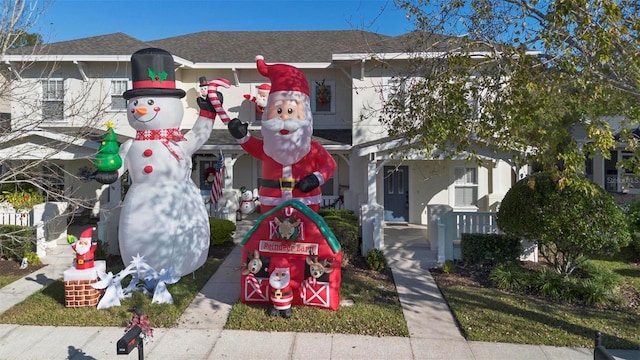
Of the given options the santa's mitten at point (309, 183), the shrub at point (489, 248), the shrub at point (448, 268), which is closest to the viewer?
the santa's mitten at point (309, 183)

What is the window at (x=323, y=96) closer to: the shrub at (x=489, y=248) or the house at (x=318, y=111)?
the house at (x=318, y=111)

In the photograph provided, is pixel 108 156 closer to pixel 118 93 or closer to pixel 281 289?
pixel 281 289

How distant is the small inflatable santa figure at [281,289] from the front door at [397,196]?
823 centimetres

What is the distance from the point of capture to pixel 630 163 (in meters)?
5.04

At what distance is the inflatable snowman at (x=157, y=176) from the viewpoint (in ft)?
24.9

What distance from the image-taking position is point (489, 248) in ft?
32.9

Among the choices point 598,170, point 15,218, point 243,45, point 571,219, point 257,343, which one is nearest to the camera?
point 257,343

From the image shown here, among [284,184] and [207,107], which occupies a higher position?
[207,107]

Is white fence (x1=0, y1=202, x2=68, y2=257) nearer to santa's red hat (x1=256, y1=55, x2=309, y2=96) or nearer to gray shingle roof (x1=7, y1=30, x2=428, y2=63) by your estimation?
gray shingle roof (x1=7, y1=30, x2=428, y2=63)

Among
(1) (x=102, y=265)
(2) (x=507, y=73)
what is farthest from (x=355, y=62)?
(1) (x=102, y=265)

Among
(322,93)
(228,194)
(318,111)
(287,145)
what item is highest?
(322,93)

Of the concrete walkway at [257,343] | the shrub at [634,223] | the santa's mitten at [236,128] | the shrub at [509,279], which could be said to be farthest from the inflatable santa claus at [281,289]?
the shrub at [634,223]

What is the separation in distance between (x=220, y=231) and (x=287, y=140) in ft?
16.7

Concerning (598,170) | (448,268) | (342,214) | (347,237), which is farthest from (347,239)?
(598,170)
